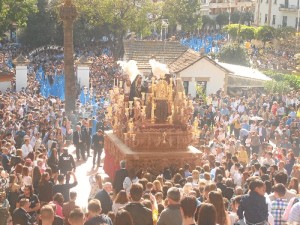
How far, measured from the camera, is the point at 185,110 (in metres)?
15.1

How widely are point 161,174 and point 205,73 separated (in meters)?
18.9

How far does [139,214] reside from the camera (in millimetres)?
7844

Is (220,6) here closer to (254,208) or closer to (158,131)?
(158,131)

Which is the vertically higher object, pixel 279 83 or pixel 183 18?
pixel 183 18

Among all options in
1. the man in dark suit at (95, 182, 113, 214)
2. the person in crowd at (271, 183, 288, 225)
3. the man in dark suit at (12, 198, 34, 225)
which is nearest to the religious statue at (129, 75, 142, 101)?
the man in dark suit at (95, 182, 113, 214)

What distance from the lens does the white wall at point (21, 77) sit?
29497 millimetres

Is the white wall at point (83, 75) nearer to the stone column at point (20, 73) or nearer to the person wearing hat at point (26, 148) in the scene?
the stone column at point (20, 73)

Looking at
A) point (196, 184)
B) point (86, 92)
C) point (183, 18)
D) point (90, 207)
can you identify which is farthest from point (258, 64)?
point (90, 207)

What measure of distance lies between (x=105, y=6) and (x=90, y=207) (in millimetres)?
36985

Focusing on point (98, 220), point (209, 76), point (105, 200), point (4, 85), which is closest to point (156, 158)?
point (105, 200)

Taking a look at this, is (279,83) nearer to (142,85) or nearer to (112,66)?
(112,66)

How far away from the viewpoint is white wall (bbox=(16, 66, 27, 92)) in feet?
96.8

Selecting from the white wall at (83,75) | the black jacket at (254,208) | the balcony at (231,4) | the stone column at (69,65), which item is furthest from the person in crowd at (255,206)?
the balcony at (231,4)

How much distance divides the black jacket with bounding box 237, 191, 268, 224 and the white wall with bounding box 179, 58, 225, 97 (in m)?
24.2
